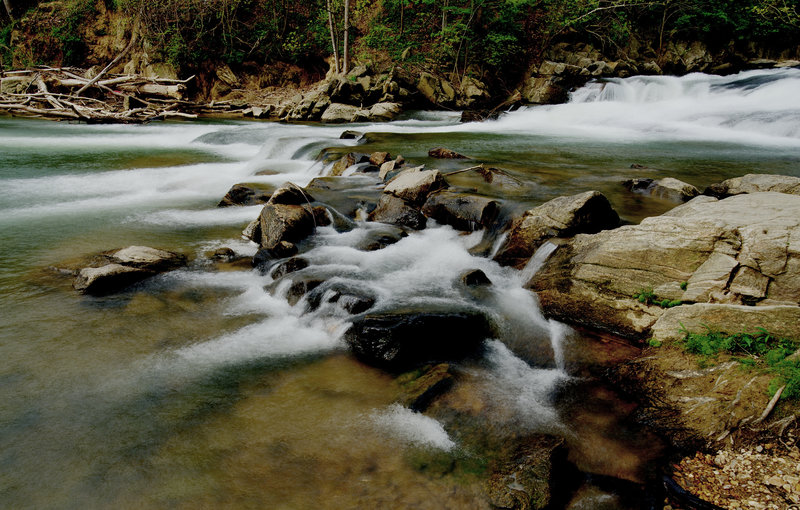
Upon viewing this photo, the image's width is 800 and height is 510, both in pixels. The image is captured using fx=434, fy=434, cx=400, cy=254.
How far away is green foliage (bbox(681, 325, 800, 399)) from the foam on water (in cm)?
218

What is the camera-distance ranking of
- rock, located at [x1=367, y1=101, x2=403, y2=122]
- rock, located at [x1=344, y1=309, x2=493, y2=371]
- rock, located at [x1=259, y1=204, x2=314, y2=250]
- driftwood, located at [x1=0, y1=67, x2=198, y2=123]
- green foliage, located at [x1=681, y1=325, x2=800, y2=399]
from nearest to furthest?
green foliage, located at [x1=681, y1=325, x2=800, y2=399] → rock, located at [x1=344, y1=309, x2=493, y2=371] → rock, located at [x1=259, y1=204, x2=314, y2=250] → driftwood, located at [x1=0, y1=67, x2=198, y2=123] → rock, located at [x1=367, y1=101, x2=403, y2=122]

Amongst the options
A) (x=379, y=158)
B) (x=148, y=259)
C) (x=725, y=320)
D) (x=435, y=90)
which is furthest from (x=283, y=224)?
(x=435, y=90)

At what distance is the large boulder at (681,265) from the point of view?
367 cm

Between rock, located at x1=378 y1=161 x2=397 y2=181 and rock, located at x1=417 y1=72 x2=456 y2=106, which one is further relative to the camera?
rock, located at x1=417 y1=72 x2=456 y2=106

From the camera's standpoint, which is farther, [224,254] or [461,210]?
[461,210]

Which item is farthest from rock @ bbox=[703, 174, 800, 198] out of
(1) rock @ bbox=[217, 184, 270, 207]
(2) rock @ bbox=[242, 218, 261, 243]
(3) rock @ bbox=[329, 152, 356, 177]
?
(1) rock @ bbox=[217, 184, 270, 207]

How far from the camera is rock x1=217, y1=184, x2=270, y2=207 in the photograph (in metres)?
8.52

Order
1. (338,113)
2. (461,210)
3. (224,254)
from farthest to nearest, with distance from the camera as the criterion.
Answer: (338,113) → (461,210) → (224,254)

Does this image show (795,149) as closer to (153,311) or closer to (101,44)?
(153,311)

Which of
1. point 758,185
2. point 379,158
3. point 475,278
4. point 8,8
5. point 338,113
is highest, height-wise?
point 8,8

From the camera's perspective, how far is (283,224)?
638 cm

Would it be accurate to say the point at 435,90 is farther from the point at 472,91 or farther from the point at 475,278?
the point at 475,278

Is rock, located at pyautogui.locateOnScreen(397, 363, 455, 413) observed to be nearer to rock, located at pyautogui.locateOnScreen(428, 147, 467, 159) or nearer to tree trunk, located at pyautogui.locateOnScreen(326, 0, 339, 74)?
rock, located at pyautogui.locateOnScreen(428, 147, 467, 159)

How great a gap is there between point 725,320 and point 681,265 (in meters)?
0.76
